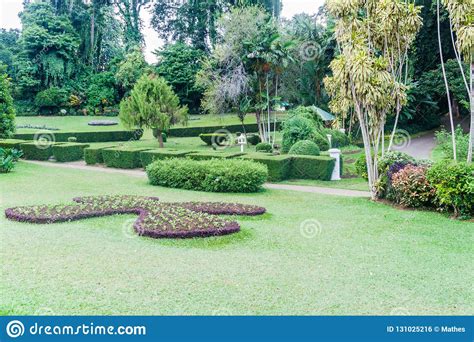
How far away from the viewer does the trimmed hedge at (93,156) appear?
2073cm

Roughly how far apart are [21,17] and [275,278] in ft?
150

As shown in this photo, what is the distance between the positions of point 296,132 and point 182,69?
23.5 meters

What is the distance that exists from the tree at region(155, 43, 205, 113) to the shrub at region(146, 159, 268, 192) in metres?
28.5

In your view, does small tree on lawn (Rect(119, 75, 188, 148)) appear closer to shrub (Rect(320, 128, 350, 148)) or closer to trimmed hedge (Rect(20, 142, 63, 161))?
trimmed hedge (Rect(20, 142, 63, 161))

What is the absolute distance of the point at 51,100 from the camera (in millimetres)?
40094

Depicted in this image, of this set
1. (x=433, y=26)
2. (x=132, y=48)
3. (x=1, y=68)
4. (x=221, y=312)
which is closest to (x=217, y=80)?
(x=1, y=68)

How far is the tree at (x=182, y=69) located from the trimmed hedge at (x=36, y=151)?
2189 centimetres

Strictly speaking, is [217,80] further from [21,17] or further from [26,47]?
[21,17]

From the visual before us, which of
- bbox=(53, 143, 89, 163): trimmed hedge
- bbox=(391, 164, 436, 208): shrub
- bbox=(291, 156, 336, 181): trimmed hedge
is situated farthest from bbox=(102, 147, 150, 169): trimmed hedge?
bbox=(391, 164, 436, 208): shrub

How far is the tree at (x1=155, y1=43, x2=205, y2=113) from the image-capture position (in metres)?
43.1

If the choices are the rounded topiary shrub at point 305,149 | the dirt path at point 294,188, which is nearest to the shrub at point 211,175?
the dirt path at point 294,188

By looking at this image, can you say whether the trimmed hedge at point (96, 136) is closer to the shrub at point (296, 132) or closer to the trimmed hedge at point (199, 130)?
the trimmed hedge at point (199, 130)

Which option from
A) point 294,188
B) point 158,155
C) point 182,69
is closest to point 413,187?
point 294,188

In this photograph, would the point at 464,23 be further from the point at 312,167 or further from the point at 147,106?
the point at 147,106
